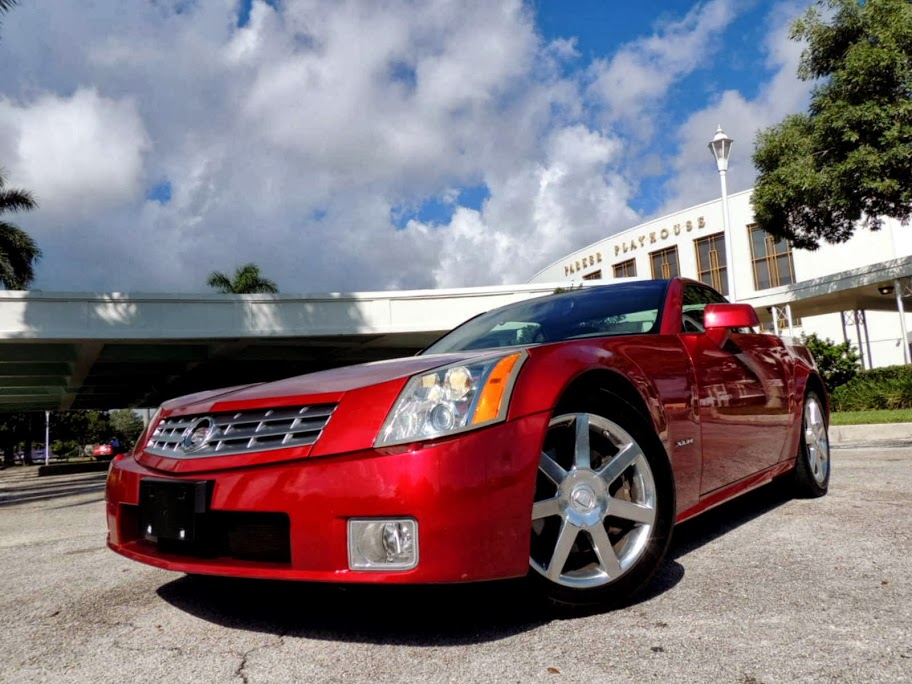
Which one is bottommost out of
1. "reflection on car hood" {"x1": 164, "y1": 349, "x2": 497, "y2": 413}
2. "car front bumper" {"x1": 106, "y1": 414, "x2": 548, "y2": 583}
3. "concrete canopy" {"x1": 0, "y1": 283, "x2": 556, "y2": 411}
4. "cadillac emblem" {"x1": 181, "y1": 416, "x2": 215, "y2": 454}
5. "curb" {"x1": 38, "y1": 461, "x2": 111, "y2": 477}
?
"curb" {"x1": 38, "y1": 461, "x2": 111, "y2": 477}

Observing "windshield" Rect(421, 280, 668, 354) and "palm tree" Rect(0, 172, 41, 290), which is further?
"palm tree" Rect(0, 172, 41, 290)

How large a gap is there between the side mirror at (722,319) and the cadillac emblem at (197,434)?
2191mm

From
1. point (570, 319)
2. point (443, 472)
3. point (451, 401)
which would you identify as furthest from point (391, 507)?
point (570, 319)

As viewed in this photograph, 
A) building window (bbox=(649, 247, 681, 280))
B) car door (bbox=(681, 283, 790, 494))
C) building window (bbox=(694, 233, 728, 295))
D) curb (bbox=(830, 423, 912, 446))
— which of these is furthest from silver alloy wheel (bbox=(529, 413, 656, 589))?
building window (bbox=(649, 247, 681, 280))

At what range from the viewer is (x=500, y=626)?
222 cm

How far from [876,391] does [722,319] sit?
45.1 feet

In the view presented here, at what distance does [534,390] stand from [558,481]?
12.3 inches

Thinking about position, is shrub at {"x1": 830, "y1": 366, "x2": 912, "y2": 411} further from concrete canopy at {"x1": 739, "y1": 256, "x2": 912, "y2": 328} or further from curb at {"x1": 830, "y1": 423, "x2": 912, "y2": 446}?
concrete canopy at {"x1": 739, "y1": 256, "x2": 912, "y2": 328}

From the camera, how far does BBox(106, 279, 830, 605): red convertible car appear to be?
6.57 feet

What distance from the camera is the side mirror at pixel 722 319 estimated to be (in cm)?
323

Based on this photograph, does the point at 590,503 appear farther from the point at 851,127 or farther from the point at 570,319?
the point at 851,127

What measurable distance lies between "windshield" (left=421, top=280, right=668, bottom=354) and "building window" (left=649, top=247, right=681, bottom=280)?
3568 centimetres

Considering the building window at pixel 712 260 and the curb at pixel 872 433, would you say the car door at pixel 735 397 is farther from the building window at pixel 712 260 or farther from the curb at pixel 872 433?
the building window at pixel 712 260

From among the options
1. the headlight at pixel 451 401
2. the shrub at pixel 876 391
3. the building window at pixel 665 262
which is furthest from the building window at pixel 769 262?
the headlight at pixel 451 401
